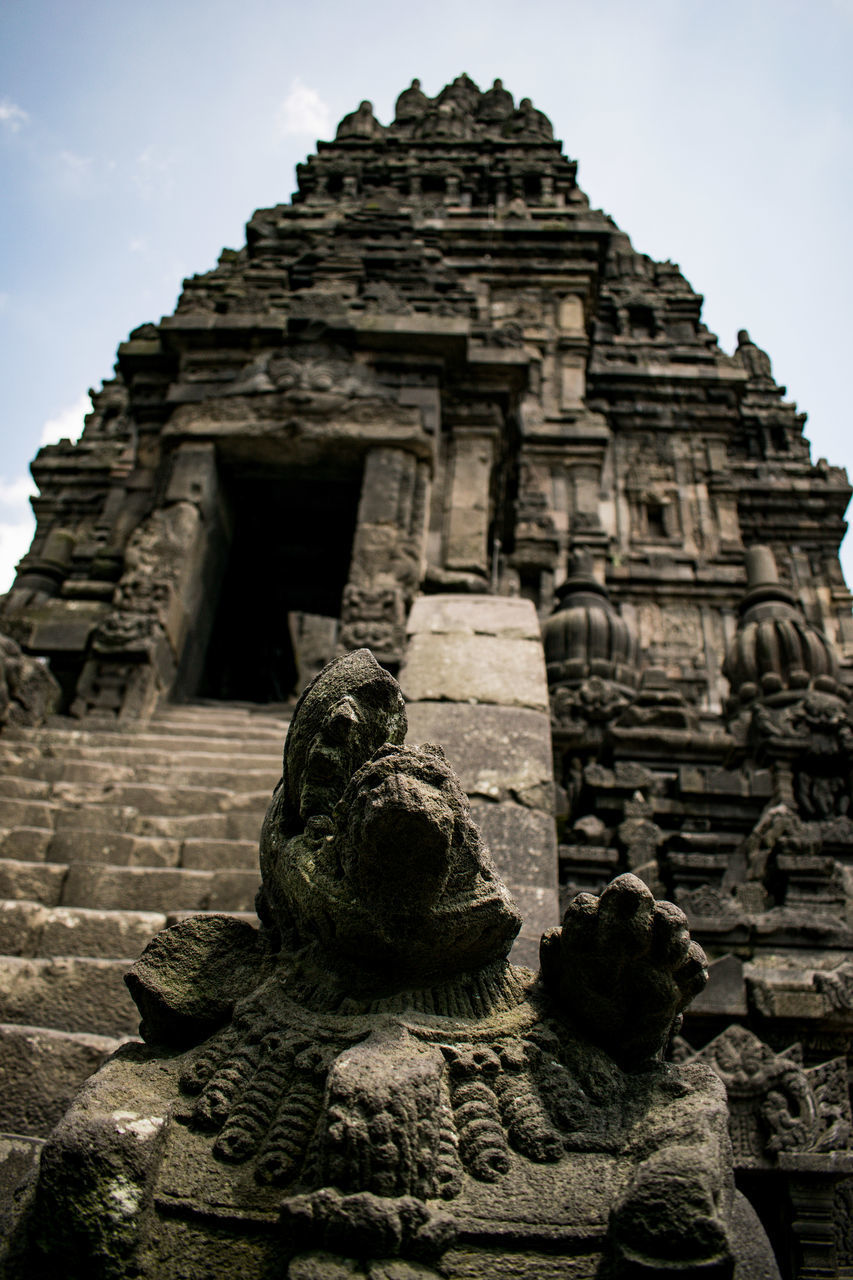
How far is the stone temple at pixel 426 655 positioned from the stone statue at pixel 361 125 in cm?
99

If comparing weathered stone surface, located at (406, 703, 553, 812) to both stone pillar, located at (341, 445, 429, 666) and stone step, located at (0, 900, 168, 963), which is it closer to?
stone step, located at (0, 900, 168, 963)

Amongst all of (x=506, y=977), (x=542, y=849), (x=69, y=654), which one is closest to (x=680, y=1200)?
(x=506, y=977)

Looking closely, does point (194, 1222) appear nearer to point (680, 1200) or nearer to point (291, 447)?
point (680, 1200)

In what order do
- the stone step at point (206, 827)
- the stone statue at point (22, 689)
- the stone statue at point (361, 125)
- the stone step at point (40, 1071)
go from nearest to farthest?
the stone step at point (40, 1071), the stone step at point (206, 827), the stone statue at point (22, 689), the stone statue at point (361, 125)

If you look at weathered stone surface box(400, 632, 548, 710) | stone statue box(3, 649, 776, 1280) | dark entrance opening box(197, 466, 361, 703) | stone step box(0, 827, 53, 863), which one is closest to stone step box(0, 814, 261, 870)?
stone step box(0, 827, 53, 863)

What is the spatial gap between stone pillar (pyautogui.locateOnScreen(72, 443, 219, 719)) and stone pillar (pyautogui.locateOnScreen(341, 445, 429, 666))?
128cm

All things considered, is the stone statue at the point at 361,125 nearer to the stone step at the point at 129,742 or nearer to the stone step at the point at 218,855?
the stone step at the point at 129,742

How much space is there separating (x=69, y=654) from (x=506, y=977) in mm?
5261

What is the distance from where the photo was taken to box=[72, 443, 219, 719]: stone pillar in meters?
6.12

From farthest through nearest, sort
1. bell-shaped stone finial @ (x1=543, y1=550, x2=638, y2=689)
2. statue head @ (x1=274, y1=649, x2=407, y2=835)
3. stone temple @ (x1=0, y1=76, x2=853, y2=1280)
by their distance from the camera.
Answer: bell-shaped stone finial @ (x1=543, y1=550, x2=638, y2=689) < stone temple @ (x1=0, y1=76, x2=853, y2=1280) < statue head @ (x1=274, y1=649, x2=407, y2=835)

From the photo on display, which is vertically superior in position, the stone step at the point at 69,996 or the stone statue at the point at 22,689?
the stone statue at the point at 22,689

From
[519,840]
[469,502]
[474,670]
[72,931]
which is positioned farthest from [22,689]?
[469,502]

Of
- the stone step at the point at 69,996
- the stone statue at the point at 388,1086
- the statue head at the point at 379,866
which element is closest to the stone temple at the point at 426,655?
the stone step at the point at 69,996

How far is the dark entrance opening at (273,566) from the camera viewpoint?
8.09 m
